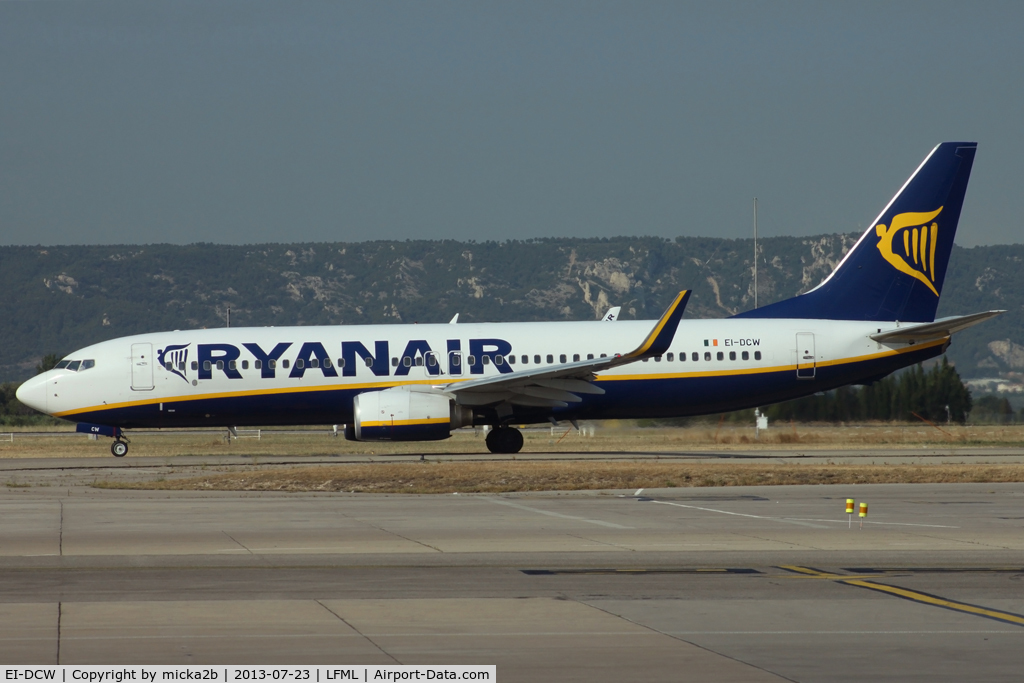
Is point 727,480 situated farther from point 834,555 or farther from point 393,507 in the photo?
point 834,555

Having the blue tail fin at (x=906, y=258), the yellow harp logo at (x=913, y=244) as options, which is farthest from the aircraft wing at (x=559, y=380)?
the yellow harp logo at (x=913, y=244)

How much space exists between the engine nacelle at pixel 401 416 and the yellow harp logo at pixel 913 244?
1336 centimetres

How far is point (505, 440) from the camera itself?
32.7m

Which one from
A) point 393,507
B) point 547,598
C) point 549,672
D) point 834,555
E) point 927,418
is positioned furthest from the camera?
point 927,418

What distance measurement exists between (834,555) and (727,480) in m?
9.48

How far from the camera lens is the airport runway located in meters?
8.39

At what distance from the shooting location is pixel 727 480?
75.6 feet

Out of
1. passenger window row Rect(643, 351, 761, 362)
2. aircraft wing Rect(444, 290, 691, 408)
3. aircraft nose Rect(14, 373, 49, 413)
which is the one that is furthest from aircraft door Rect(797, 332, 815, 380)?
aircraft nose Rect(14, 373, 49, 413)

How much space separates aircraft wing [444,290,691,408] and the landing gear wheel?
1.23 metres

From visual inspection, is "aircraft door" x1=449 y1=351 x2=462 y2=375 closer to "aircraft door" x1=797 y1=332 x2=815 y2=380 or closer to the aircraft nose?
"aircraft door" x1=797 y1=332 x2=815 y2=380

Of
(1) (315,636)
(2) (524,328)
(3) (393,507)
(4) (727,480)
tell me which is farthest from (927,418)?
(1) (315,636)

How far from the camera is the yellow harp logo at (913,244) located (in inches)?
1346

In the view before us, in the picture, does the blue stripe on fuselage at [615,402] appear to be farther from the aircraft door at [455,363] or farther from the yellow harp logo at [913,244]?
the yellow harp logo at [913,244]

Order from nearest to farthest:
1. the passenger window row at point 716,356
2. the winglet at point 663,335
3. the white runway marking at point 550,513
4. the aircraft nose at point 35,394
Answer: the white runway marking at point 550,513
the winglet at point 663,335
the aircraft nose at point 35,394
the passenger window row at point 716,356
